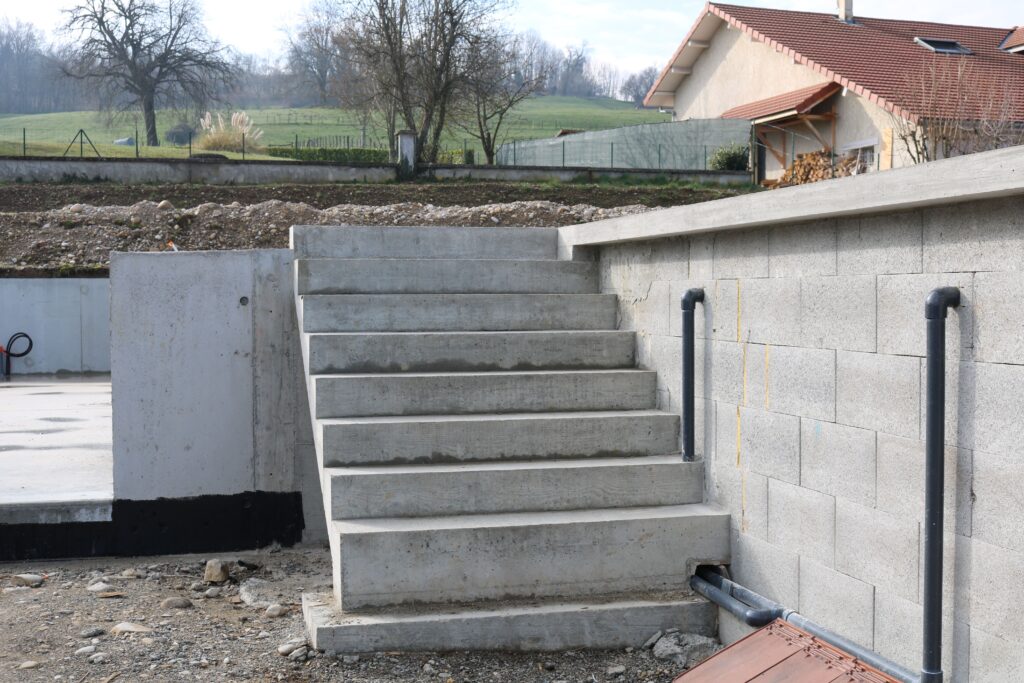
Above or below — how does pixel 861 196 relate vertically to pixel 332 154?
below

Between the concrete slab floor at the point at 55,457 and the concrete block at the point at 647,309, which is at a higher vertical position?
the concrete block at the point at 647,309

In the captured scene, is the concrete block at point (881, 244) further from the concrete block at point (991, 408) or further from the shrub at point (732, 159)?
the shrub at point (732, 159)

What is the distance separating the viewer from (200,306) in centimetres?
566

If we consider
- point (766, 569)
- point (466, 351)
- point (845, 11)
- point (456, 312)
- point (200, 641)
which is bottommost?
point (200, 641)

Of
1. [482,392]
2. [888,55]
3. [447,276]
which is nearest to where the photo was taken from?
[482,392]

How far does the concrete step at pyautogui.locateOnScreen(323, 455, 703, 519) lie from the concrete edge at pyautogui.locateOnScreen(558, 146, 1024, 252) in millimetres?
1179

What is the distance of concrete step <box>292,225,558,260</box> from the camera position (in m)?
6.19

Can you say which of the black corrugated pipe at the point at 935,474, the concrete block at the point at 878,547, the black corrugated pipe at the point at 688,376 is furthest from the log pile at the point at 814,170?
the black corrugated pipe at the point at 935,474

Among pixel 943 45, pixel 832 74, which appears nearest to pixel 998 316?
pixel 832 74

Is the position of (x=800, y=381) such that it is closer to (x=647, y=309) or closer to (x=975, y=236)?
(x=975, y=236)

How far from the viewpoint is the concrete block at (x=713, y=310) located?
443 cm

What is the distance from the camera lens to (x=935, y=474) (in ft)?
9.86

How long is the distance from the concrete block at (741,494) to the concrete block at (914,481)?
81 centimetres

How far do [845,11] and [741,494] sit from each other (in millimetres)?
26910
